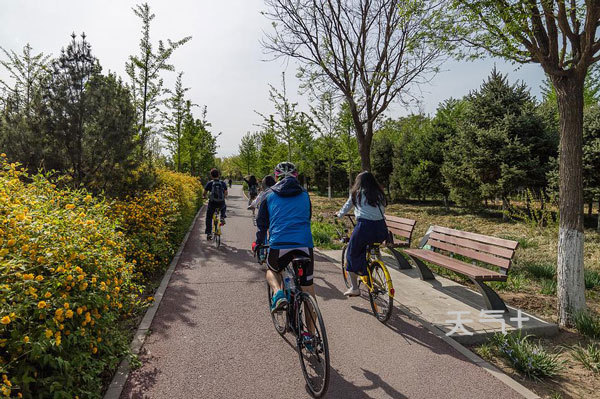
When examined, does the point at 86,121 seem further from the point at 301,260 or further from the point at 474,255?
the point at 474,255

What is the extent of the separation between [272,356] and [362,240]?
196cm

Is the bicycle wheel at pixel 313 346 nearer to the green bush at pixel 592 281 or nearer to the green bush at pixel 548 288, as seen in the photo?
the green bush at pixel 548 288

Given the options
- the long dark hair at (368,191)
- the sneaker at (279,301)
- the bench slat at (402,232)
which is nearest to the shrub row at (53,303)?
the sneaker at (279,301)

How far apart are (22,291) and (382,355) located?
3.39 meters

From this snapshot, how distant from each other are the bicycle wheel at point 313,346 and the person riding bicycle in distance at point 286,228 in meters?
0.28

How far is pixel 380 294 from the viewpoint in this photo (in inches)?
182

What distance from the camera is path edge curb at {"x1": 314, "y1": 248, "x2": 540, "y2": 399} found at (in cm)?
310

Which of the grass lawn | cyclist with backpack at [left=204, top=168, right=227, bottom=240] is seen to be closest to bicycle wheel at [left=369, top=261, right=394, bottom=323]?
the grass lawn

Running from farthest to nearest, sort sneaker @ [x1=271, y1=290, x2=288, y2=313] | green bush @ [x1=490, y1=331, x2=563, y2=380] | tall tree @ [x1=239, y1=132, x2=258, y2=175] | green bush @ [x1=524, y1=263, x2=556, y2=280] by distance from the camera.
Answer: tall tree @ [x1=239, y1=132, x2=258, y2=175]
green bush @ [x1=524, y1=263, x2=556, y2=280]
green bush @ [x1=490, y1=331, x2=563, y2=380]
sneaker @ [x1=271, y1=290, x2=288, y2=313]

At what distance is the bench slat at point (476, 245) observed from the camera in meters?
4.74

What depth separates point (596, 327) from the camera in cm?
417

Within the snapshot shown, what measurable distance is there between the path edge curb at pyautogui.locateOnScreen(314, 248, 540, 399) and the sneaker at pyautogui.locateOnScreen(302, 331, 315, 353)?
187 cm

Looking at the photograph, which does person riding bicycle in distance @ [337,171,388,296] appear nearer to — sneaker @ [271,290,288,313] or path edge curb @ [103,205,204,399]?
sneaker @ [271,290,288,313]

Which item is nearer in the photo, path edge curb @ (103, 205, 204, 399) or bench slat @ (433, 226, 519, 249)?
path edge curb @ (103, 205, 204, 399)
